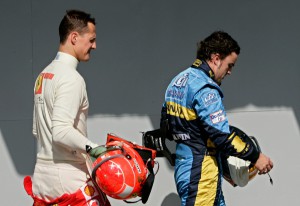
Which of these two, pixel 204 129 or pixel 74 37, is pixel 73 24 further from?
pixel 204 129

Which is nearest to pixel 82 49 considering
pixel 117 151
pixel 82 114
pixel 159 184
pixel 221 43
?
pixel 82 114

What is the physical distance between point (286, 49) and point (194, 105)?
187 centimetres

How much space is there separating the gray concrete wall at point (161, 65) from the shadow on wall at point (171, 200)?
38 mm

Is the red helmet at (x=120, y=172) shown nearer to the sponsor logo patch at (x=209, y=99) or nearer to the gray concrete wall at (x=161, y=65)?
the sponsor logo patch at (x=209, y=99)

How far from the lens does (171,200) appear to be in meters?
5.19

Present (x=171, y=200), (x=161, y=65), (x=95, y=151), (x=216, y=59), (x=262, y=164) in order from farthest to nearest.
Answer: (x=171, y=200) < (x=161, y=65) < (x=216, y=59) < (x=262, y=164) < (x=95, y=151)

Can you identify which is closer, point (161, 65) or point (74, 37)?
point (74, 37)

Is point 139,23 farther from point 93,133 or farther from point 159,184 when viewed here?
point 159,184

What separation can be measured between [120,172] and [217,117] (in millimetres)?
669

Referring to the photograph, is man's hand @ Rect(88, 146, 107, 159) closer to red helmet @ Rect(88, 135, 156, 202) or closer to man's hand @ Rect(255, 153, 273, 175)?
red helmet @ Rect(88, 135, 156, 202)

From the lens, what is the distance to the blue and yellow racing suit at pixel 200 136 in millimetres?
3408

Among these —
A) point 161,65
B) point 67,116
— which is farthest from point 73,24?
point 161,65

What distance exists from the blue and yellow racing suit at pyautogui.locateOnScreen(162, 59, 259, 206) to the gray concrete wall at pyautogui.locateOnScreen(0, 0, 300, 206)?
1.48m

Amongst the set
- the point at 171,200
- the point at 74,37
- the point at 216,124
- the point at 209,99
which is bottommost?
the point at 171,200
